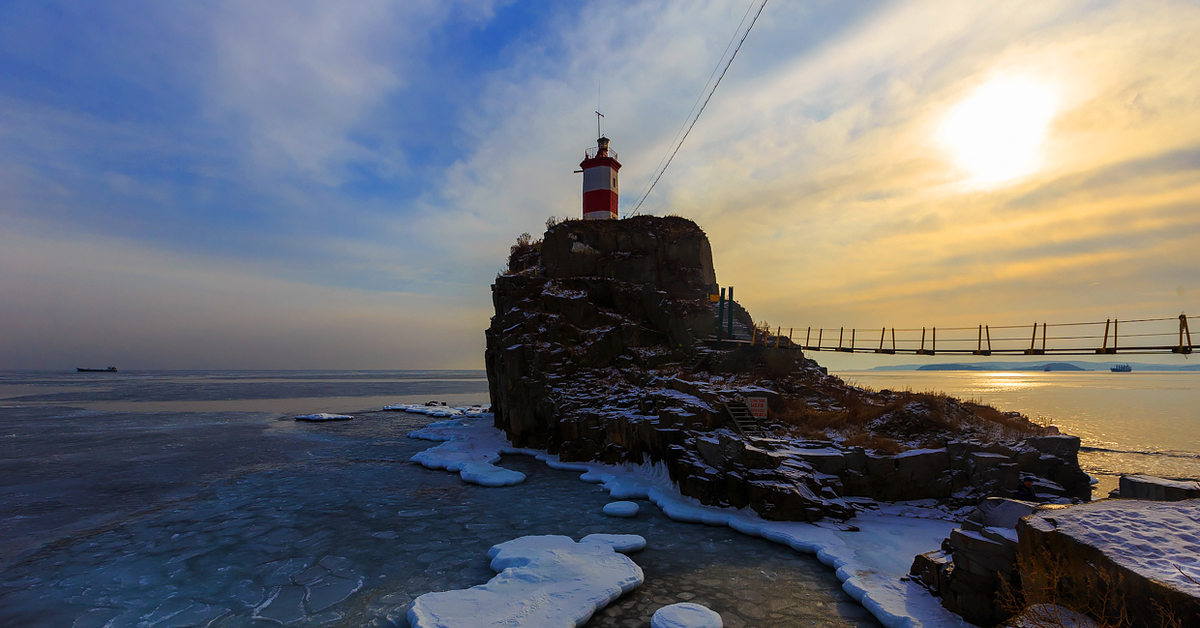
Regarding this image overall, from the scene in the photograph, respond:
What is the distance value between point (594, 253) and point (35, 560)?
27.5 metres

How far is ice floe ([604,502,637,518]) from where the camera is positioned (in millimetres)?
16016

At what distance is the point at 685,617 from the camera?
928 centimetres

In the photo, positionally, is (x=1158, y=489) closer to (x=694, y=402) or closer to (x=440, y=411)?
(x=694, y=402)

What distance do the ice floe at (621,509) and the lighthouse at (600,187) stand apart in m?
25.9

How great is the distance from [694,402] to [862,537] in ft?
28.5

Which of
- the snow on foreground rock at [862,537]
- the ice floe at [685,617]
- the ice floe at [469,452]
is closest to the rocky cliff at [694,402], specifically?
the snow on foreground rock at [862,537]

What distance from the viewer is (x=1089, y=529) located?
7816mm

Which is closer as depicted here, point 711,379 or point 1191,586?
point 1191,586

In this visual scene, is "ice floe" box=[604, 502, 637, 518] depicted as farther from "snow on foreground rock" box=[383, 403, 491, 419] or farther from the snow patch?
"snow on foreground rock" box=[383, 403, 491, 419]

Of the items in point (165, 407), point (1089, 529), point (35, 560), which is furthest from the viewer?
point (165, 407)

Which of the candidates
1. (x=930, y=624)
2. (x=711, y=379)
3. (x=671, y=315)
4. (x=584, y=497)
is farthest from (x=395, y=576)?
(x=671, y=315)

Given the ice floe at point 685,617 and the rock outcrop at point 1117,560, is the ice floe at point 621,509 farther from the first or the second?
the rock outcrop at point 1117,560

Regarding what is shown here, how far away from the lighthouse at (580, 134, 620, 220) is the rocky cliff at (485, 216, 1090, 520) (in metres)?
4.73

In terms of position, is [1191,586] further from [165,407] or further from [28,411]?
[28,411]
